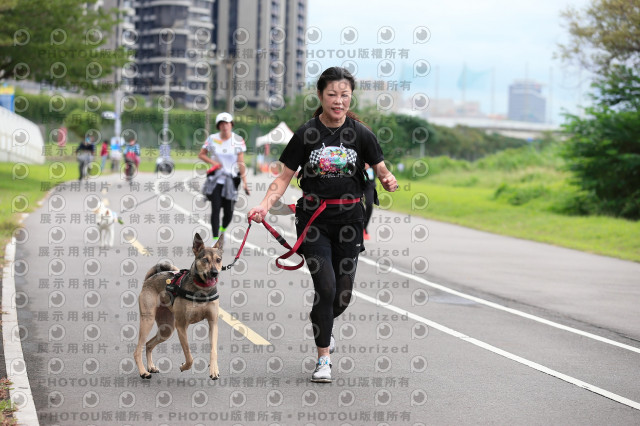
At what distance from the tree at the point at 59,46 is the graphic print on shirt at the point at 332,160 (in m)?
25.2

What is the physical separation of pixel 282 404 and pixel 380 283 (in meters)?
6.60

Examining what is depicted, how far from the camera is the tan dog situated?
20.9 feet

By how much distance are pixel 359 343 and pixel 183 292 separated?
2.51m

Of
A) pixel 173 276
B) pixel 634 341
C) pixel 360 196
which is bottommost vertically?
pixel 634 341

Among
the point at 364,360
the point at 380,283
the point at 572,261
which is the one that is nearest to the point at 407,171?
the point at 572,261

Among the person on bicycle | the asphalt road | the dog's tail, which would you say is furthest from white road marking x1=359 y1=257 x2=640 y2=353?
the person on bicycle

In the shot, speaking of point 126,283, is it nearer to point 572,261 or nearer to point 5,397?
point 5,397

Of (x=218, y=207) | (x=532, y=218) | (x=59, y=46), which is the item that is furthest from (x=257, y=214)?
(x=59, y=46)

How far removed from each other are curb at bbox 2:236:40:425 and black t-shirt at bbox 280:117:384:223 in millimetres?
2345

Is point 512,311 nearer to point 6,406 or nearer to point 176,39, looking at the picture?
point 6,406

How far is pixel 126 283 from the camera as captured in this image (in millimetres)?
11727

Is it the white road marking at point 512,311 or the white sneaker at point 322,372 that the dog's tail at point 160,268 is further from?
the white road marking at point 512,311

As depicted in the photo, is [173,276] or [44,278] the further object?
[44,278]

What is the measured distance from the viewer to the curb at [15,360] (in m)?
5.81
